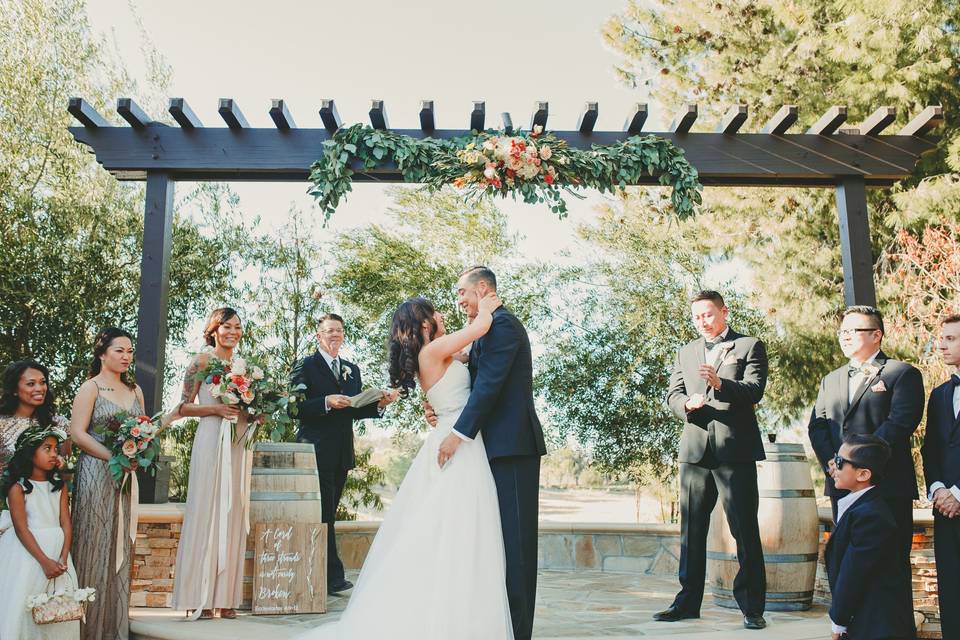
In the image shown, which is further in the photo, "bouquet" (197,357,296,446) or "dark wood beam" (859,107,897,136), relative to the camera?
"dark wood beam" (859,107,897,136)

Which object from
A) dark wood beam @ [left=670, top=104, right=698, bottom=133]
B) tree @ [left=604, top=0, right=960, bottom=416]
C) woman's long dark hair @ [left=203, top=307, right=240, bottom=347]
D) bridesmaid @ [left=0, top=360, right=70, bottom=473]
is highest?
tree @ [left=604, top=0, right=960, bottom=416]

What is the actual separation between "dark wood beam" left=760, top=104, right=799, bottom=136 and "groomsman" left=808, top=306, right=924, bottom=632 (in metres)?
1.90

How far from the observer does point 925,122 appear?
543 centimetres

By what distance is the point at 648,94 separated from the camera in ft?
38.6

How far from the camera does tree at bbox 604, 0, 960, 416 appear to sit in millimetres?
8523

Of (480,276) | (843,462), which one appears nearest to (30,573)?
(480,276)

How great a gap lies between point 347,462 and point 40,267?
21.5ft

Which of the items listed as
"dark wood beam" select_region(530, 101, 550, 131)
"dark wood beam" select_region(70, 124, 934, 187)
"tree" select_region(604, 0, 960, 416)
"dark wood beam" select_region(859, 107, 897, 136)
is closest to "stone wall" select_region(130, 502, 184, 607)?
"dark wood beam" select_region(70, 124, 934, 187)

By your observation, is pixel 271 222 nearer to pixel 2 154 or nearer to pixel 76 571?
pixel 2 154

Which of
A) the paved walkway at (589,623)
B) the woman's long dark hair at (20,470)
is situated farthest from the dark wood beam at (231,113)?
the paved walkway at (589,623)

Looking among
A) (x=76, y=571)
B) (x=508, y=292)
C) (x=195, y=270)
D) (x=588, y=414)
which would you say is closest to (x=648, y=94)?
(x=508, y=292)

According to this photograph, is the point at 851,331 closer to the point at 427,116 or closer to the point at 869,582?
the point at 869,582

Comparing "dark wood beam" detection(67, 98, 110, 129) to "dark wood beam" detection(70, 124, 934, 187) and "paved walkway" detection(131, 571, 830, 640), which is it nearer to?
"dark wood beam" detection(70, 124, 934, 187)

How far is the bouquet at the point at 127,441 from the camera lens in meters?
3.79
